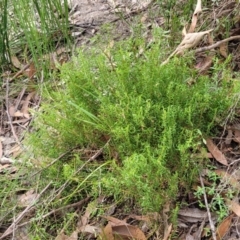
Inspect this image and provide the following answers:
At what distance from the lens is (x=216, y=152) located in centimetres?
196

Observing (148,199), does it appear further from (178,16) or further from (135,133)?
(178,16)

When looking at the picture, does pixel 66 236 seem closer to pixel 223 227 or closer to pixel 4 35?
pixel 223 227

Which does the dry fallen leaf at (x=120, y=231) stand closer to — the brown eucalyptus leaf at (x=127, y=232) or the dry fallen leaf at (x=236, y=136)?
the brown eucalyptus leaf at (x=127, y=232)

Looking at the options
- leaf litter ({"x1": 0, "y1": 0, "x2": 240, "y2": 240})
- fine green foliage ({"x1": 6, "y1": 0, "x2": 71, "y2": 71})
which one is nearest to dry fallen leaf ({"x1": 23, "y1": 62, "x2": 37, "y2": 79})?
fine green foliage ({"x1": 6, "y1": 0, "x2": 71, "y2": 71})

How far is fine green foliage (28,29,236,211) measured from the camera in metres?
1.72

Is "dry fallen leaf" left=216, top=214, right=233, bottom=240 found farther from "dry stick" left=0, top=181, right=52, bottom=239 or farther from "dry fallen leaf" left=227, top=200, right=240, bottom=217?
"dry stick" left=0, top=181, right=52, bottom=239

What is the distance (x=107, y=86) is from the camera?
1.97m

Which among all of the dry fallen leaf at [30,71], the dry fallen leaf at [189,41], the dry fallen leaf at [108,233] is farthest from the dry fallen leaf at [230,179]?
the dry fallen leaf at [30,71]

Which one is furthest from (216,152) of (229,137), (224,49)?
(224,49)

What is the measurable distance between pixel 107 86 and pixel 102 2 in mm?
1287

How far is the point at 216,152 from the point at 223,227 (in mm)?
327

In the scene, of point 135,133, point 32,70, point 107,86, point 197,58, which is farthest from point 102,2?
point 135,133

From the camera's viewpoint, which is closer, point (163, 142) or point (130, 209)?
point (163, 142)

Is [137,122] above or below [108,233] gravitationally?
above
